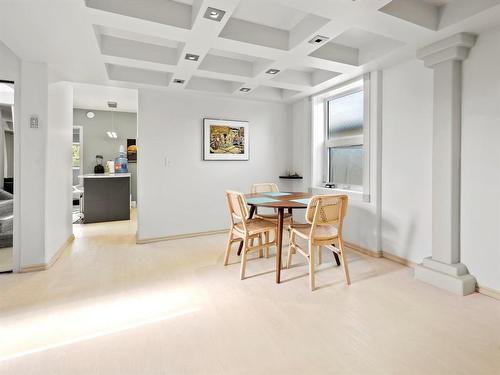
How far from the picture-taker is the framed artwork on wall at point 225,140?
15.0ft

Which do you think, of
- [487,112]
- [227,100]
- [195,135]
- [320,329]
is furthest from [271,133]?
[320,329]

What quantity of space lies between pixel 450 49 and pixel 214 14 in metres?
2.08

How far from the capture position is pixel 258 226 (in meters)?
3.06

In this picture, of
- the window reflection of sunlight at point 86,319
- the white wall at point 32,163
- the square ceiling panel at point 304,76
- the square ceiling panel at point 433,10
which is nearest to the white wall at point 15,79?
the white wall at point 32,163

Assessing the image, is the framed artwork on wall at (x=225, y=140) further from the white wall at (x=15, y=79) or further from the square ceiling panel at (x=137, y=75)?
the white wall at (x=15, y=79)

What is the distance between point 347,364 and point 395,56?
2.92 meters

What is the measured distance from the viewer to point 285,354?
5.51ft

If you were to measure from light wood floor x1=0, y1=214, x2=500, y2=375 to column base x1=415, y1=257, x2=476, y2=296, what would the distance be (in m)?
0.11

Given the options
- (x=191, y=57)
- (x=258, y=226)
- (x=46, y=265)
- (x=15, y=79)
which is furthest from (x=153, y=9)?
(x=46, y=265)

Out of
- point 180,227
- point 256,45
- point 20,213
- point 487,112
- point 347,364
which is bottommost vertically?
point 347,364

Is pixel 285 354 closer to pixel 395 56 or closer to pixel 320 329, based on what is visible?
pixel 320 329

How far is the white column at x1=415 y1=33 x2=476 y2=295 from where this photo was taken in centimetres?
254

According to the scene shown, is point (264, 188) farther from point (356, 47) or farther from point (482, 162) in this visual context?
point (482, 162)

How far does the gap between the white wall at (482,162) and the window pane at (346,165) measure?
1466 millimetres
